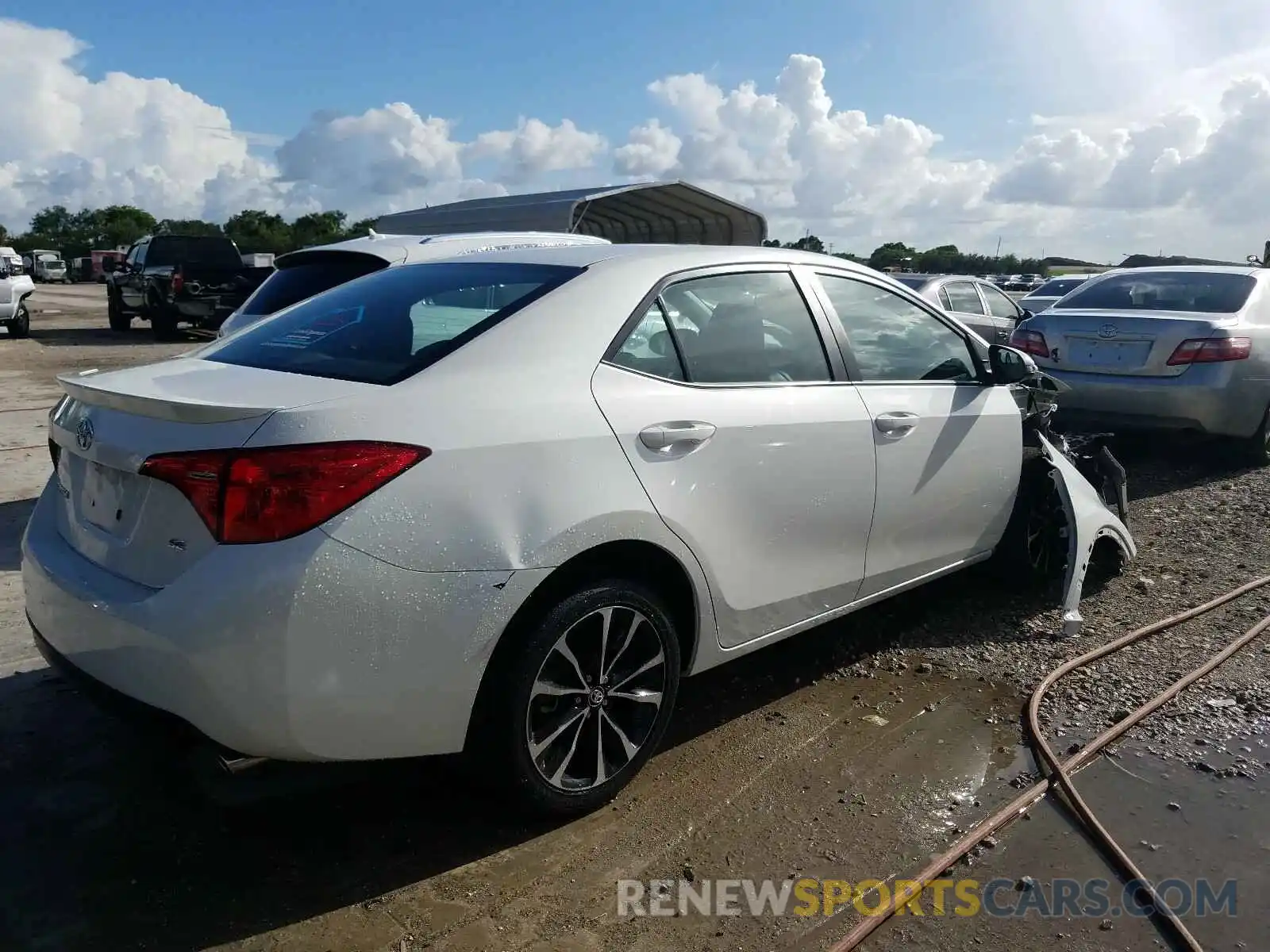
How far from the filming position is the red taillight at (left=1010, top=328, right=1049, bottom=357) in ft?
26.4

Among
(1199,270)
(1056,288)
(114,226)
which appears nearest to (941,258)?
(1056,288)

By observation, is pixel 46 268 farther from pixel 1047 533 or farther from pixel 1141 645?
pixel 1141 645

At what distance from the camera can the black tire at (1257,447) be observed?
7777 mm

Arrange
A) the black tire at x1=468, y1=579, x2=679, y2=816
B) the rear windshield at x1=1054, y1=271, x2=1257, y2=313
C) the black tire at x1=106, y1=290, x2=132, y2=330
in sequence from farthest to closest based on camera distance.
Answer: the black tire at x1=106, y1=290, x2=132, y2=330, the rear windshield at x1=1054, y1=271, x2=1257, y2=313, the black tire at x1=468, y1=579, x2=679, y2=816

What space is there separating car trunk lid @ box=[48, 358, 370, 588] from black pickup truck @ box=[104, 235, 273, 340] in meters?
16.3

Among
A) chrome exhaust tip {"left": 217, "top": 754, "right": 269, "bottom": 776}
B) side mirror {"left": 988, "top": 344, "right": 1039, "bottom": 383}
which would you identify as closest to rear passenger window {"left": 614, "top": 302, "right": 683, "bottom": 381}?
chrome exhaust tip {"left": 217, "top": 754, "right": 269, "bottom": 776}

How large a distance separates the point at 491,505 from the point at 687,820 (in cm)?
119

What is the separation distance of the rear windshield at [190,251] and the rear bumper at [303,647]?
61.4ft

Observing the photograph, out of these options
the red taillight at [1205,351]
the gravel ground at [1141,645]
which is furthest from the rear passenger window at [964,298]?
the gravel ground at [1141,645]

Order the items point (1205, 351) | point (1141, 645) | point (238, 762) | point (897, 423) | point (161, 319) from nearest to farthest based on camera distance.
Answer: point (238, 762) → point (897, 423) → point (1141, 645) → point (1205, 351) → point (161, 319)

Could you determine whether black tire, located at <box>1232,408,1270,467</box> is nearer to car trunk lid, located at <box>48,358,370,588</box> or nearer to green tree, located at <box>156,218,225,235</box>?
car trunk lid, located at <box>48,358,370,588</box>

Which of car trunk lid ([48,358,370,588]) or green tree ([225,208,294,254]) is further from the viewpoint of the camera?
green tree ([225,208,294,254])

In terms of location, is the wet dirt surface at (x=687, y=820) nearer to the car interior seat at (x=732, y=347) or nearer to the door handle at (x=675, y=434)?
the door handle at (x=675, y=434)

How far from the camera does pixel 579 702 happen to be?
2.96 meters
